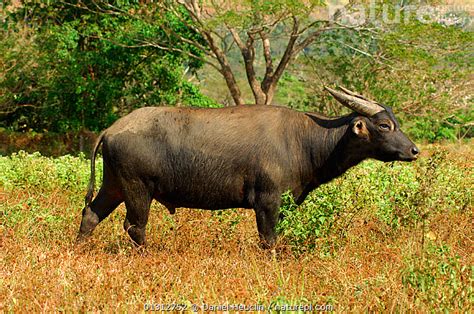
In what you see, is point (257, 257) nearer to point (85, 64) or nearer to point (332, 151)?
point (332, 151)

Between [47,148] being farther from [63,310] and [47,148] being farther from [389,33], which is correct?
[63,310]

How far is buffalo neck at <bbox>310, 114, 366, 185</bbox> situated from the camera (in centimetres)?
616

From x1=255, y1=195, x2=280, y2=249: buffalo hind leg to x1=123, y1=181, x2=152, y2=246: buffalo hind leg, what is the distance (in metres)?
1.04

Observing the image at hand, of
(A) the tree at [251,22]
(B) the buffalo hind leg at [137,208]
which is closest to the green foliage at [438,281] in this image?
(B) the buffalo hind leg at [137,208]

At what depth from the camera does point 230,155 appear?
5.96 m

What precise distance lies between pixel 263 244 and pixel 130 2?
41.8 feet

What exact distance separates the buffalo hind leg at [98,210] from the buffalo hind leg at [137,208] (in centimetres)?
30

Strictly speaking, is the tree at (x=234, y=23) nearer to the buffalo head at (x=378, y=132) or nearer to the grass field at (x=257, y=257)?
the grass field at (x=257, y=257)

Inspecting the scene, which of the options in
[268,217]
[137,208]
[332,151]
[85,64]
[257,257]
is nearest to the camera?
[257,257]

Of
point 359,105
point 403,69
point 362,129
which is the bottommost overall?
point 403,69

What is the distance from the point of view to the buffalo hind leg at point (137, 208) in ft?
19.4

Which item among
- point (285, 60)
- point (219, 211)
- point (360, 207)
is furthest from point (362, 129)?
point (285, 60)

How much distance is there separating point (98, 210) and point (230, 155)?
140 centimetres

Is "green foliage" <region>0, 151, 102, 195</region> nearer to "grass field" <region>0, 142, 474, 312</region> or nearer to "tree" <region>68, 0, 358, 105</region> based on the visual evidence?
"grass field" <region>0, 142, 474, 312</region>
